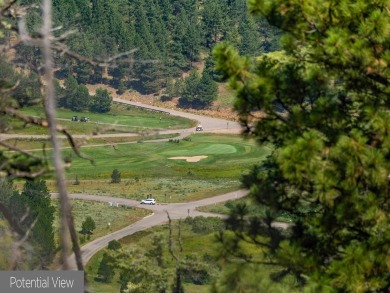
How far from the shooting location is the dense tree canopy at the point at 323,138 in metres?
A: 9.45

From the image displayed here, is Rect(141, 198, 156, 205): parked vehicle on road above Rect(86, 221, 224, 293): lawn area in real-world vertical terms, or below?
below

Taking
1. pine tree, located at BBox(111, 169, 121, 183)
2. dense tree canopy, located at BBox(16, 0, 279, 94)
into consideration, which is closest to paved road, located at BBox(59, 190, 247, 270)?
pine tree, located at BBox(111, 169, 121, 183)

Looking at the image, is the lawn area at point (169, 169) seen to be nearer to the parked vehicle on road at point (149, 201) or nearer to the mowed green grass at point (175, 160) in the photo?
the mowed green grass at point (175, 160)

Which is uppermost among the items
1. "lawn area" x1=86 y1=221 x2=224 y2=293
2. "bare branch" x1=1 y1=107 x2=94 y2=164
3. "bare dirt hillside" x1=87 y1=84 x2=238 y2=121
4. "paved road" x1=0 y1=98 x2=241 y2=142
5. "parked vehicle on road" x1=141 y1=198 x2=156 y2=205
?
"bare branch" x1=1 y1=107 x2=94 y2=164

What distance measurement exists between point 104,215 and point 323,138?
36782 mm

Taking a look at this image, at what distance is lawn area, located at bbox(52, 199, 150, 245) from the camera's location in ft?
138

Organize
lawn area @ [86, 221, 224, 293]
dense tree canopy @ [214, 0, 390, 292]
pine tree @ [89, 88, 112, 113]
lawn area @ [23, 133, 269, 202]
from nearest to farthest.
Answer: dense tree canopy @ [214, 0, 390, 292]
lawn area @ [86, 221, 224, 293]
lawn area @ [23, 133, 269, 202]
pine tree @ [89, 88, 112, 113]

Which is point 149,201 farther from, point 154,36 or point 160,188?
point 154,36

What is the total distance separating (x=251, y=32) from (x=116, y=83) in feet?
63.0

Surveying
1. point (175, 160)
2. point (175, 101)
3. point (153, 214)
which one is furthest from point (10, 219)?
point (175, 101)

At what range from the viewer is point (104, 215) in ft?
150

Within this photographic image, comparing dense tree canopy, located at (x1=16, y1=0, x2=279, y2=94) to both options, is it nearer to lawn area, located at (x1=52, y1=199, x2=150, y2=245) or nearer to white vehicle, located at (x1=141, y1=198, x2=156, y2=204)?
white vehicle, located at (x1=141, y1=198, x2=156, y2=204)

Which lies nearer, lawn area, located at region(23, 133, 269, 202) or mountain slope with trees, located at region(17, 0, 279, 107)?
lawn area, located at region(23, 133, 269, 202)

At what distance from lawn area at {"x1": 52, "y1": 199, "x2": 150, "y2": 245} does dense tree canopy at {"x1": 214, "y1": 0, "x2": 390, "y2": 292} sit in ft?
97.2
